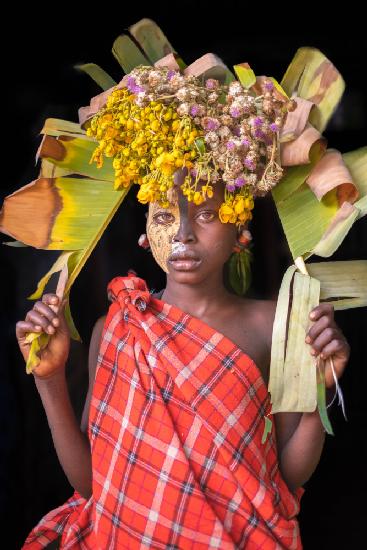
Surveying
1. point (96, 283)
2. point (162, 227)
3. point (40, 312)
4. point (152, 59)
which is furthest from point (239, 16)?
point (40, 312)

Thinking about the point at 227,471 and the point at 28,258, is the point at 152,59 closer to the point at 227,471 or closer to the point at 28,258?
the point at 28,258

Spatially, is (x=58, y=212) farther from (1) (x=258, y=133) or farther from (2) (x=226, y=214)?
(1) (x=258, y=133)

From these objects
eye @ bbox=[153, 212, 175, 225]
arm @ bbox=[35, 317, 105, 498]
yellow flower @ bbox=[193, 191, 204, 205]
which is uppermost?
yellow flower @ bbox=[193, 191, 204, 205]

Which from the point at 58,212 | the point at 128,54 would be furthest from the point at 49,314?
the point at 128,54

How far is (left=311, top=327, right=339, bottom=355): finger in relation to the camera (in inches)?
78.2

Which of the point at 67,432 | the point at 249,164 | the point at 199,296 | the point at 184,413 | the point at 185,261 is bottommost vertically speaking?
the point at 67,432

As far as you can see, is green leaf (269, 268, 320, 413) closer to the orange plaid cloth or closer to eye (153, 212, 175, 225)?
the orange plaid cloth

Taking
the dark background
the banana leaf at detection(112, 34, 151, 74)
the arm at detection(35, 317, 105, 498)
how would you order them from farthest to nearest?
the dark background < the banana leaf at detection(112, 34, 151, 74) < the arm at detection(35, 317, 105, 498)

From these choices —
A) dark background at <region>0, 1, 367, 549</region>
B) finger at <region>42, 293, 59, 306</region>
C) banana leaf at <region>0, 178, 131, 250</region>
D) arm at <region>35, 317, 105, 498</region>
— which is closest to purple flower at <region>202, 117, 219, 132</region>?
banana leaf at <region>0, 178, 131, 250</region>

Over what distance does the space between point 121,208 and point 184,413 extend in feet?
4.52

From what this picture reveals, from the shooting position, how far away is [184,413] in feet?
6.98

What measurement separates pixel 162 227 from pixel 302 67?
1.94ft

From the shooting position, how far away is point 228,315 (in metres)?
2.31

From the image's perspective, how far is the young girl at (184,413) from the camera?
2.08 metres
